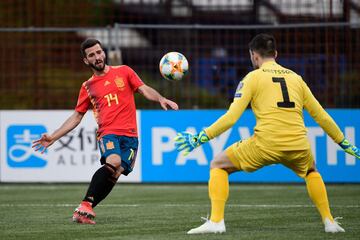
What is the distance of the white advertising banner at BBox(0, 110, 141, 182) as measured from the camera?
53.7ft

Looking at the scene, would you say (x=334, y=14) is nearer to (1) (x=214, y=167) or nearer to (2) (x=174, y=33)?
(2) (x=174, y=33)

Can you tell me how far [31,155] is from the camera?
1650 centimetres

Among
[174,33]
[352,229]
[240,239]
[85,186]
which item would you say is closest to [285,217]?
[352,229]

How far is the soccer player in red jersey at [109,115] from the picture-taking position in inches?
419

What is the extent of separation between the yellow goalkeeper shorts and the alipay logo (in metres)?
7.96

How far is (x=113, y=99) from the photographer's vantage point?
10891 millimetres

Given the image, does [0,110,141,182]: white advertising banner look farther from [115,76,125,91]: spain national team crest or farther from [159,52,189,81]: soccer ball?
[159,52,189,81]: soccer ball

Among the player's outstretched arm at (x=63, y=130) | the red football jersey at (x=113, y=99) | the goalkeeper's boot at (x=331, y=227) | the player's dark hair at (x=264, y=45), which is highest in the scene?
the player's dark hair at (x=264, y=45)

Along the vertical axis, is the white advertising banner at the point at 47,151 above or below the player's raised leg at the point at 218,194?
below

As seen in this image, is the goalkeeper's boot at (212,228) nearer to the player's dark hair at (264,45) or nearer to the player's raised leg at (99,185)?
the player's dark hair at (264,45)

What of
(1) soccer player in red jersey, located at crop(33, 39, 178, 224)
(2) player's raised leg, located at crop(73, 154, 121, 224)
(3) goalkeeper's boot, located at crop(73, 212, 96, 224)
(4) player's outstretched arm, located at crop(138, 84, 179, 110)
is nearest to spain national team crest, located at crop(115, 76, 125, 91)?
(1) soccer player in red jersey, located at crop(33, 39, 178, 224)

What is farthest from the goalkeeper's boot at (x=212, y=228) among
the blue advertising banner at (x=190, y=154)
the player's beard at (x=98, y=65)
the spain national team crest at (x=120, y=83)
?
the blue advertising banner at (x=190, y=154)

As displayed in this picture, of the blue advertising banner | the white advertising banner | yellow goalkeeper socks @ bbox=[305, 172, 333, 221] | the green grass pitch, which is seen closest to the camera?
yellow goalkeeper socks @ bbox=[305, 172, 333, 221]

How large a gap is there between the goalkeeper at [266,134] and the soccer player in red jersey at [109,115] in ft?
6.10
